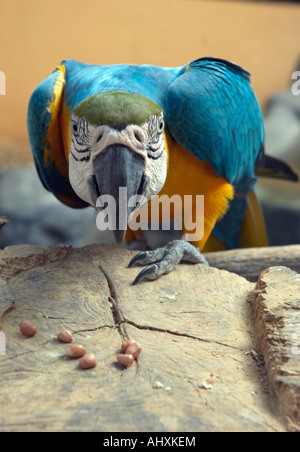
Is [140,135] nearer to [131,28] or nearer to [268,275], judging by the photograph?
[268,275]

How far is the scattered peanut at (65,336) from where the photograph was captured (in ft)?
4.36

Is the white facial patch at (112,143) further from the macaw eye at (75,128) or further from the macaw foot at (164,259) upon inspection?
the macaw foot at (164,259)

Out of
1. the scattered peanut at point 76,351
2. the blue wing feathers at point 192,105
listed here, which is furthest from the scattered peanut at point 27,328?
the blue wing feathers at point 192,105

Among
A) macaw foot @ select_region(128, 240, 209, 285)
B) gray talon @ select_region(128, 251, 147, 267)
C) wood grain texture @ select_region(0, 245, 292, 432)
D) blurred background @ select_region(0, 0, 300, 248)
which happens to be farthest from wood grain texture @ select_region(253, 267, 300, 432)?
blurred background @ select_region(0, 0, 300, 248)

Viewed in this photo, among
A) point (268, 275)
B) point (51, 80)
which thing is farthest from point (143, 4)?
point (268, 275)

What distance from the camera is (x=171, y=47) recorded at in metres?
4.01

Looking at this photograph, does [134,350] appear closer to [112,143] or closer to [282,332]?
[282,332]

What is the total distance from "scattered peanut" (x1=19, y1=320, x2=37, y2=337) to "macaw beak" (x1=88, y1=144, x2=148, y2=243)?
41 cm

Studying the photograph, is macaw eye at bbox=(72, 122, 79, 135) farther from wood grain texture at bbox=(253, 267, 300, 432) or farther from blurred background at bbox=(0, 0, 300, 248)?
blurred background at bbox=(0, 0, 300, 248)

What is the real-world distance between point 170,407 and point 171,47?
11.5 feet

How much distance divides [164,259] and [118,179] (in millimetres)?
428

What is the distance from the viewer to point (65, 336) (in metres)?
1.33

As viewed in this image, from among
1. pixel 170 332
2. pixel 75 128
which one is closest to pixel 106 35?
pixel 75 128

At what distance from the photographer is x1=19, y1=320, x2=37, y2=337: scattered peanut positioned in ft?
4.39
